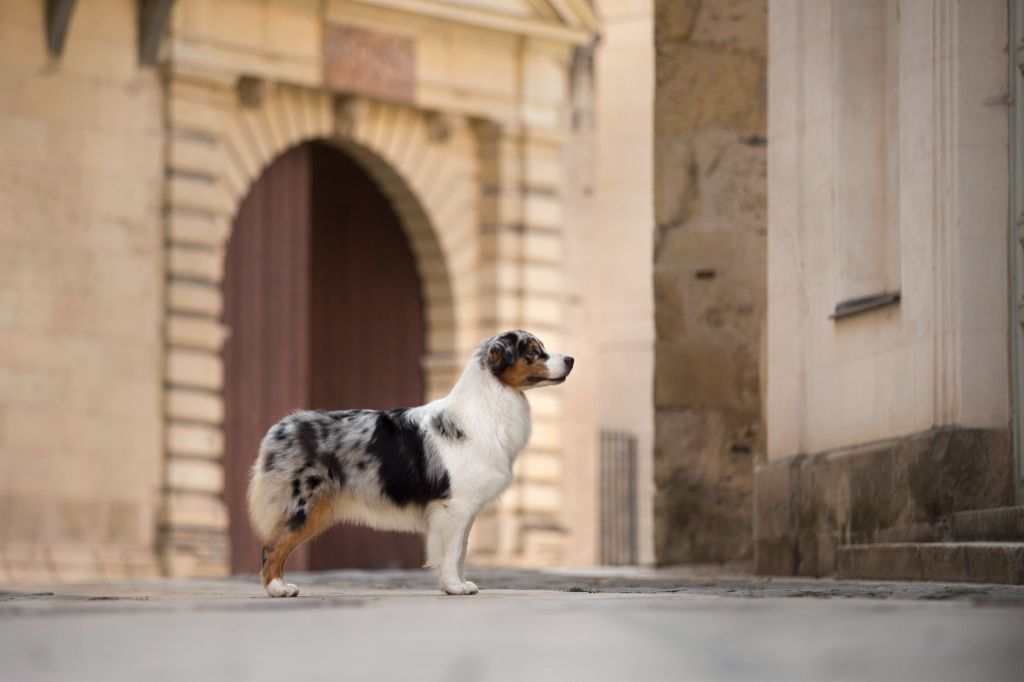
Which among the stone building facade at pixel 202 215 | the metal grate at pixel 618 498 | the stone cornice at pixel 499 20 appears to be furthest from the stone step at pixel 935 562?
the metal grate at pixel 618 498

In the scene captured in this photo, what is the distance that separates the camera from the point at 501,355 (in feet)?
33.4

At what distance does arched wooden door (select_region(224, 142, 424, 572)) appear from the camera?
86.2ft

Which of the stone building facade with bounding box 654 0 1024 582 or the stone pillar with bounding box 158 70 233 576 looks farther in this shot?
the stone pillar with bounding box 158 70 233 576

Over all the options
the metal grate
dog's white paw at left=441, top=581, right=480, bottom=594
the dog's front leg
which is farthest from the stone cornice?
dog's white paw at left=441, top=581, right=480, bottom=594

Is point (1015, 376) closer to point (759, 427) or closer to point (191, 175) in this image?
point (759, 427)

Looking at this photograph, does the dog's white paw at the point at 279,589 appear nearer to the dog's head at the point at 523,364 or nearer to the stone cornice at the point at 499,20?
the dog's head at the point at 523,364

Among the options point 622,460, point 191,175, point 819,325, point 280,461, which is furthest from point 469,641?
point 622,460

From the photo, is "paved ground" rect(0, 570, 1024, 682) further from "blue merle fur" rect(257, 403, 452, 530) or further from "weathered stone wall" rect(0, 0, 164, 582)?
"weathered stone wall" rect(0, 0, 164, 582)

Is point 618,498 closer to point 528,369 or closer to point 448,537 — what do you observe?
point 528,369

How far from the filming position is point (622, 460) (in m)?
31.9

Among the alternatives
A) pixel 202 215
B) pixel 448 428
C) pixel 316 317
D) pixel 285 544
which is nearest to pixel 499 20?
pixel 316 317

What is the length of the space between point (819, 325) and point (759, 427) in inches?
129

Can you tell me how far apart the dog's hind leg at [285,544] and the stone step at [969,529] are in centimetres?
277

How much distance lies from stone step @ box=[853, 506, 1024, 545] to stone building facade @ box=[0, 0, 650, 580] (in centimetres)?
1389
